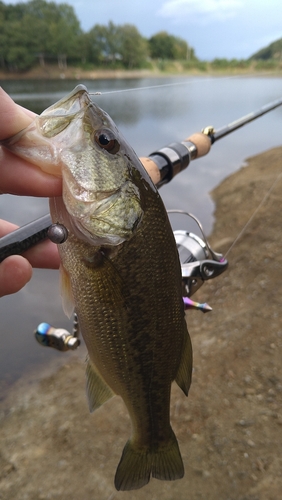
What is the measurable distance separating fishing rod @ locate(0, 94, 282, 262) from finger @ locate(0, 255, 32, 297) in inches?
2.4

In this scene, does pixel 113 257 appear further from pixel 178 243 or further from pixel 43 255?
pixel 178 243

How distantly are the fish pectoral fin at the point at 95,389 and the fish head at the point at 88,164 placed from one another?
617mm

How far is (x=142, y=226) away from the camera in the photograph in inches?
46.2

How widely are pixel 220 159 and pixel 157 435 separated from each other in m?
12.7

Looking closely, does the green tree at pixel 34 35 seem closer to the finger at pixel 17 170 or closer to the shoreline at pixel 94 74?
the shoreline at pixel 94 74

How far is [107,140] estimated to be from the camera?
3.75 ft

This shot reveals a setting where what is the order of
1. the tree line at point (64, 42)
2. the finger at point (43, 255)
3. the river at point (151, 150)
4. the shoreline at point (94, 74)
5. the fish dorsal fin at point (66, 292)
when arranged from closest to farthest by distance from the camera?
1. the fish dorsal fin at point (66, 292)
2. the finger at point (43, 255)
3. the river at point (151, 150)
4. the tree line at point (64, 42)
5. the shoreline at point (94, 74)

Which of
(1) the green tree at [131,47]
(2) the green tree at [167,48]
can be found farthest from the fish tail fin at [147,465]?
(2) the green tree at [167,48]

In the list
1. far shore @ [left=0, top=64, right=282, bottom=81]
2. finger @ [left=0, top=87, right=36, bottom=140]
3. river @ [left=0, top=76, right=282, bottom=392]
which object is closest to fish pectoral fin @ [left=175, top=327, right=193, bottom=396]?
finger @ [left=0, top=87, right=36, bottom=140]

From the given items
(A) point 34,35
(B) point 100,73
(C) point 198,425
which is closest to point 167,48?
(B) point 100,73

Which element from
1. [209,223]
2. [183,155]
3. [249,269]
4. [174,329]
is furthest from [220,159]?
[174,329]

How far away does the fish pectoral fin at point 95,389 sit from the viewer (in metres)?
1.43

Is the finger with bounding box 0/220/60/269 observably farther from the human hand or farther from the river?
the river

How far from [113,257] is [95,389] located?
25.1 inches
